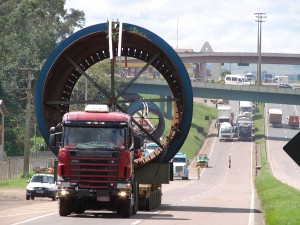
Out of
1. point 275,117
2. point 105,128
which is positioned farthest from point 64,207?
point 275,117

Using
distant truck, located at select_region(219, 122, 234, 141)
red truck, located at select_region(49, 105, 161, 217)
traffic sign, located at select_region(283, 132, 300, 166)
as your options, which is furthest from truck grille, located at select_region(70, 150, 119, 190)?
distant truck, located at select_region(219, 122, 234, 141)

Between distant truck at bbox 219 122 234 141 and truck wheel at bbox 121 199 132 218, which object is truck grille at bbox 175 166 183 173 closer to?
distant truck at bbox 219 122 234 141

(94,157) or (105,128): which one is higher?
(105,128)

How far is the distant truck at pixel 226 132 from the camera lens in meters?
152

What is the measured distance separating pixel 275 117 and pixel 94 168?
139 metres

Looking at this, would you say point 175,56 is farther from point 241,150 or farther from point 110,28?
point 241,150

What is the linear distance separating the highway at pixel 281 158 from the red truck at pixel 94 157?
44.8 m

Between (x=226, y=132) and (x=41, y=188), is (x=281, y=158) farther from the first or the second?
(x=41, y=188)

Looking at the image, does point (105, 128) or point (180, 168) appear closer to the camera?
point (105, 128)

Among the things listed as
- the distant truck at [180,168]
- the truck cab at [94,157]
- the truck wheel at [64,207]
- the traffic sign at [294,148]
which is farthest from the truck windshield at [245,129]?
the traffic sign at [294,148]

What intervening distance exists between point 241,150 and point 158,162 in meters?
101

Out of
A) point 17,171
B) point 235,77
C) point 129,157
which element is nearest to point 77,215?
point 129,157

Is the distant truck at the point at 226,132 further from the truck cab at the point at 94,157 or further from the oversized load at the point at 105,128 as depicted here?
the truck cab at the point at 94,157

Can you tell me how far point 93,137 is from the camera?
33.6 metres
